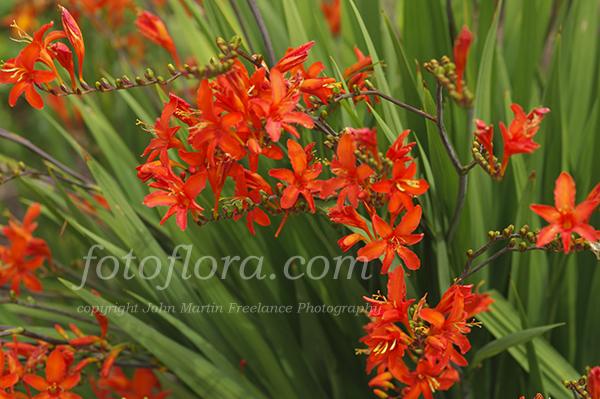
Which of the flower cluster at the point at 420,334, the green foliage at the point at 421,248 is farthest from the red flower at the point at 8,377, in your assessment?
the flower cluster at the point at 420,334

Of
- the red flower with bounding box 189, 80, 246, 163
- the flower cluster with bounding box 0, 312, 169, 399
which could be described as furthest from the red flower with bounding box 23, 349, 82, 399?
the red flower with bounding box 189, 80, 246, 163

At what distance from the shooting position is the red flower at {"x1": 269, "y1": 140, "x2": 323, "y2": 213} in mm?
1023

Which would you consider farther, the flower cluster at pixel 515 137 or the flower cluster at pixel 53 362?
the flower cluster at pixel 53 362

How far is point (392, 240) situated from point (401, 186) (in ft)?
0.27

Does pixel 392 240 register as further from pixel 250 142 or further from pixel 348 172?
pixel 250 142

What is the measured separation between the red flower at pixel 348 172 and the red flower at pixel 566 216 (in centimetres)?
21

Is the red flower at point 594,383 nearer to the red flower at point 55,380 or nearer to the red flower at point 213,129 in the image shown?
the red flower at point 213,129

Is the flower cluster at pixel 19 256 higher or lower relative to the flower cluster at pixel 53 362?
higher

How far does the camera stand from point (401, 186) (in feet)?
3.30

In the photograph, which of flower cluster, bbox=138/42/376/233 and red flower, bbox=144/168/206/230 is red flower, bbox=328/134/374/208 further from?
red flower, bbox=144/168/206/230

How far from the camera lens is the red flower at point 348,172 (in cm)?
Answer: 97

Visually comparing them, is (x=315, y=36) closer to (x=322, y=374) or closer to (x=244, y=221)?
(x=244, y=221)

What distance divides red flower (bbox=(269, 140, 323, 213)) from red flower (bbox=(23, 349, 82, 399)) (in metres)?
0.49

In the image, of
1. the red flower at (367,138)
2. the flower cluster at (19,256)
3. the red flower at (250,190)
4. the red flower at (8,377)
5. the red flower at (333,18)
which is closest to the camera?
the red flower at (367,138)
